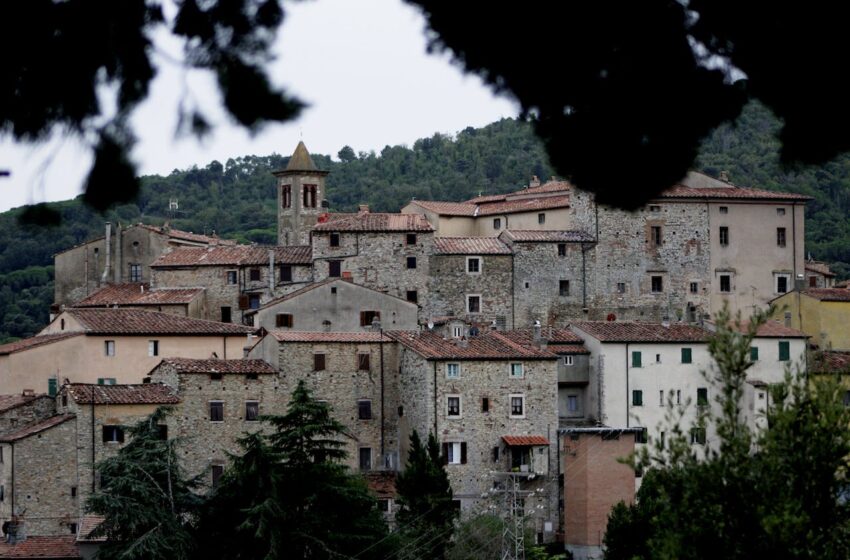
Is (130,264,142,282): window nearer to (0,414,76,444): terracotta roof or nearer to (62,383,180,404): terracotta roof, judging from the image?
(62,383,180,404): terracotta roof

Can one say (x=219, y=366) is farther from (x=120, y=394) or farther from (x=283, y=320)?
(x=283, y=320)

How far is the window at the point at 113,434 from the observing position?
43.5 metres

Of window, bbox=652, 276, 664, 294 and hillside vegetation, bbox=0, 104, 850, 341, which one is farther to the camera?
hillside vegetation, bbox=0, 104, 850, 341

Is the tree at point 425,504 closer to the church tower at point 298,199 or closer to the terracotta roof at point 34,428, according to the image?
the terracotta roof at point 34,428

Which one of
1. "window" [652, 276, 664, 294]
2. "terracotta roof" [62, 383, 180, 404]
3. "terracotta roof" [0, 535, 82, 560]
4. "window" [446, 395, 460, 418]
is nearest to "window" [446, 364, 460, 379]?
"window" [446, 395, 460, 418]

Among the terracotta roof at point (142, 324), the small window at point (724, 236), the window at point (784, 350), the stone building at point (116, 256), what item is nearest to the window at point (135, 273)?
the stone building at point (116, 256)

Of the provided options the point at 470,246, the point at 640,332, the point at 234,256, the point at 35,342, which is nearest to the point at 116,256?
the point at 234,256

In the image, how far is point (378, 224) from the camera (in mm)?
53781

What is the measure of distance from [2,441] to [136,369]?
19.6ft

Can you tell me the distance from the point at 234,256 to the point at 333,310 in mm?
6027

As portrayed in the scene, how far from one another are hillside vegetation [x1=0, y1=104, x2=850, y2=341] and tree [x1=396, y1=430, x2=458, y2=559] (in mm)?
26512

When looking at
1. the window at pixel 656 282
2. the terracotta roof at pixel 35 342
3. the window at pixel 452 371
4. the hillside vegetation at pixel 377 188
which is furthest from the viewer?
the hillside vegetation at pixel 377 188

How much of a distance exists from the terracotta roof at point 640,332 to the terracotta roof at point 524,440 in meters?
4.00

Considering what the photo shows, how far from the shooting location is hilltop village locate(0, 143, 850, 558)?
146 feet
